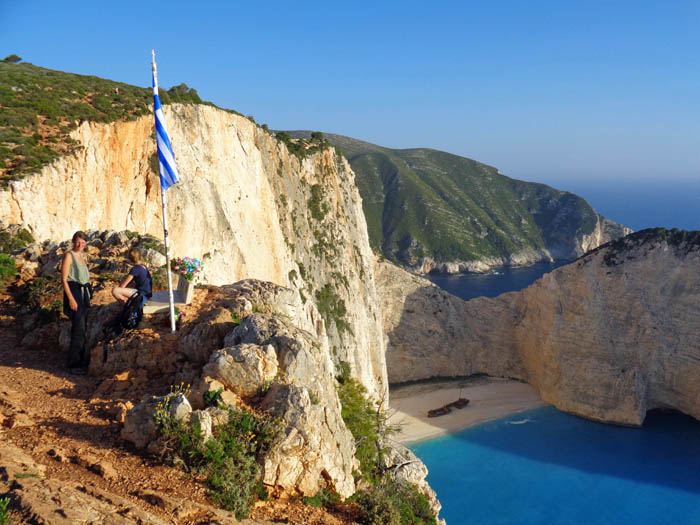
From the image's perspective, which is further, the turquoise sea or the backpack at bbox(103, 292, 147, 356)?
the turquoise sea

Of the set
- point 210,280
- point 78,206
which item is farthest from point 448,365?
point 78,206

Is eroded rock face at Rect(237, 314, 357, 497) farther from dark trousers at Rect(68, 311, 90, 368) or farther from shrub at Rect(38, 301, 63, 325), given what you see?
shrub at Rect(38, 301, 63, 325)

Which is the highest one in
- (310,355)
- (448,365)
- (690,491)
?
(310,355)

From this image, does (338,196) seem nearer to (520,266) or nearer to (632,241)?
(632,241)

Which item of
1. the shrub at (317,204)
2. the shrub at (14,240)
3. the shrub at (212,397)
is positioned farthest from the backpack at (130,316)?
the shrub at (317,204)

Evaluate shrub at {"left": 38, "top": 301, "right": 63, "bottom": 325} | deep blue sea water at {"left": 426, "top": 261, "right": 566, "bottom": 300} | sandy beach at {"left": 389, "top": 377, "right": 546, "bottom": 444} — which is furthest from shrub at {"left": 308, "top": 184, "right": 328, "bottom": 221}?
deep blue sea water at {"left": 426, "top": 261, "right": 566, "bottom": 300}
